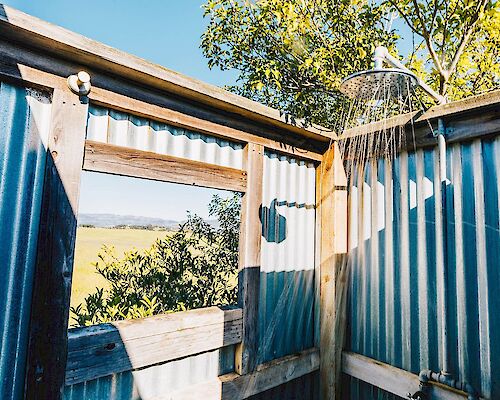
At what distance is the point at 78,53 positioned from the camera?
6.02 feet

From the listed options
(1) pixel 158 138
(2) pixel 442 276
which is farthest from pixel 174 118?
(2) pixel 442 276

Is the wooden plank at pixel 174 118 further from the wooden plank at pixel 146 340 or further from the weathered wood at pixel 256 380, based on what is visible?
the weathered wood at pixel 256 380

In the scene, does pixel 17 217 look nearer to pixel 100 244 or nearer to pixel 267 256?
pixel 267 256

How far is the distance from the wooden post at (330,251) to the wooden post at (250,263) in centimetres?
76

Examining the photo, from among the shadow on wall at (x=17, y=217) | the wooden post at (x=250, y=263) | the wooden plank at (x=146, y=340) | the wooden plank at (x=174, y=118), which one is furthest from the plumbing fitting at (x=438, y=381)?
the shadow on wall at (x=17, y=217)

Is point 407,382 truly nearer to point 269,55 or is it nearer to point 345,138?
point 345,138

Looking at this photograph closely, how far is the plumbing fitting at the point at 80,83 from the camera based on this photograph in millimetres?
1877

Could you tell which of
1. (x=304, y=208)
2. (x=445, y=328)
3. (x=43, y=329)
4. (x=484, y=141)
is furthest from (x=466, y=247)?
(x=43, y=329)

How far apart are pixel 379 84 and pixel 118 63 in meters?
1.56

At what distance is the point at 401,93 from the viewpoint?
2.21 m

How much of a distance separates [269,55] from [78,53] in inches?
178

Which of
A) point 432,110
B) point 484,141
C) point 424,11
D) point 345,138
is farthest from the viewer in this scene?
point 424,11

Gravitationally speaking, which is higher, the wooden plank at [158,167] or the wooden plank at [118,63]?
the wooden plank at [118,63]

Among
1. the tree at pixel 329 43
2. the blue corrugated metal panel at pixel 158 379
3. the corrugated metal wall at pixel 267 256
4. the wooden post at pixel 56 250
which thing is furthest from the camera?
the tree at pixel 329 43
